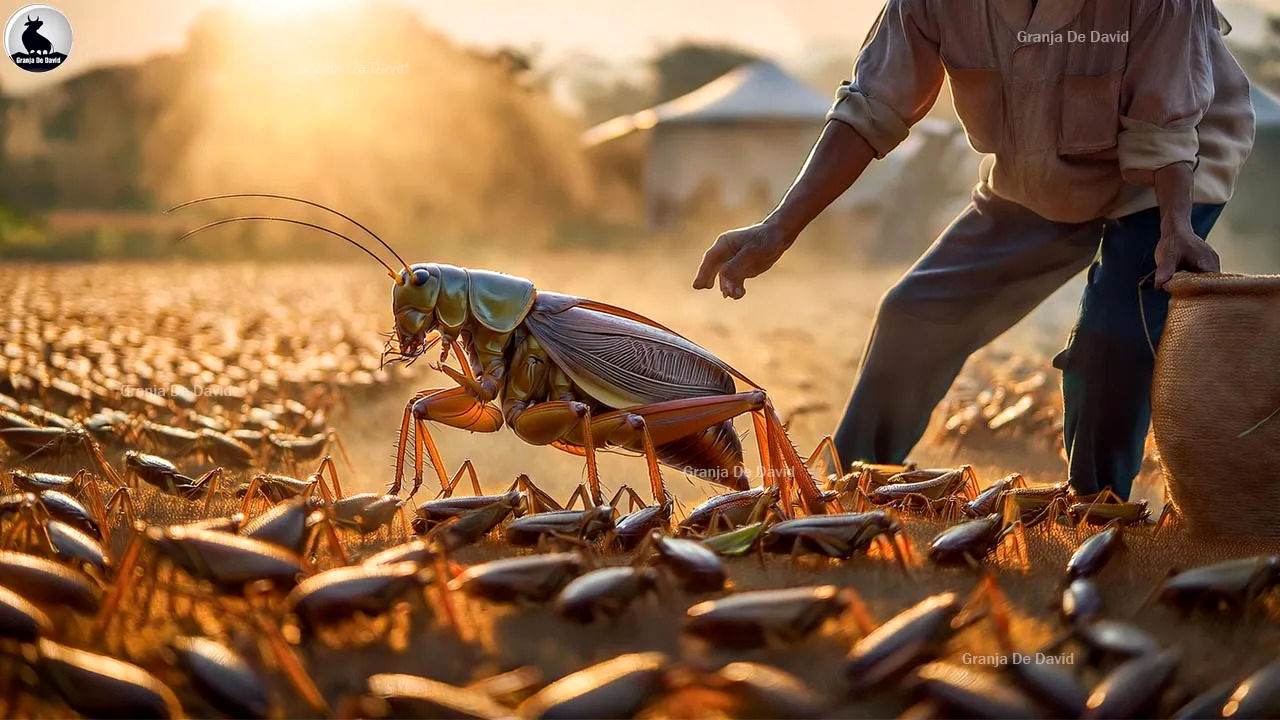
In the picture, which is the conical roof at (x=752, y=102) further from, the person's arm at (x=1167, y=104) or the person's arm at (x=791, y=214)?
the person's arm at (x=1167, y=104)

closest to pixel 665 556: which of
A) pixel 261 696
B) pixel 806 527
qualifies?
pixel 806 527

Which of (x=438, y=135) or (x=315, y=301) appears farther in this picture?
(x=438, y=135)

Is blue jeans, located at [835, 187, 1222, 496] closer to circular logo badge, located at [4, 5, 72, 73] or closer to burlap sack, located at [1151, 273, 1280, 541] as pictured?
burlap sack, located at [1151, 273, 1280, 541]

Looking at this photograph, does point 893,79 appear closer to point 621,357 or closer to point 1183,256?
point 1183,256

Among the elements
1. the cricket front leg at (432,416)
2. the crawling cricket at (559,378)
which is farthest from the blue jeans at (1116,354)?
the cricket front leg at (432,416)

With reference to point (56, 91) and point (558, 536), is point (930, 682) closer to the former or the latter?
point (558, 536)

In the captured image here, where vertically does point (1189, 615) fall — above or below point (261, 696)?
below

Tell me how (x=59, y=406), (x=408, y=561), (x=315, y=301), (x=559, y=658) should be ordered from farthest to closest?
(x=315, y=301) < (x=59, y=406) < (x=408, y=561) < (x=559, y=658)

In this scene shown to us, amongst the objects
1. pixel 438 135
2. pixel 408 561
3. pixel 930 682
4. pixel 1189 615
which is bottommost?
pixel 1189 615
